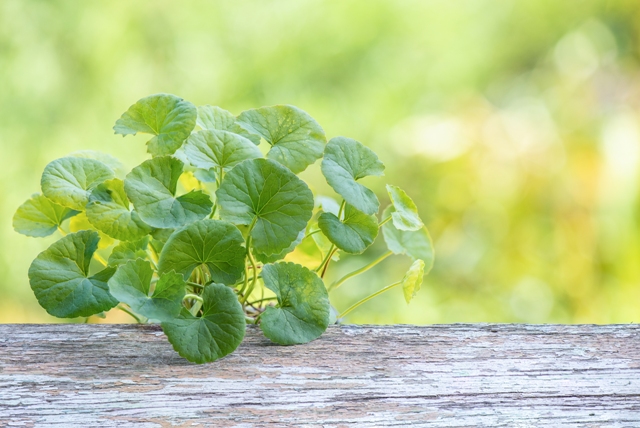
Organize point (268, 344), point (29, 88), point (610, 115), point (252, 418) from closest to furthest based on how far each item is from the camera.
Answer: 1. point (252, 418)
2. point (268, 344)
3. point (610, 115)
4. point (29, 88)

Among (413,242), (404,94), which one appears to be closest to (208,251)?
(413,242)

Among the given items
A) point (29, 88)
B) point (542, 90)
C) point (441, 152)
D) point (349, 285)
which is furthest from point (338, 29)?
point (29, 88)

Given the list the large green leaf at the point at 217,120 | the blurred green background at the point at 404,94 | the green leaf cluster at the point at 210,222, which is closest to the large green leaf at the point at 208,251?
the green leaf cluster at the point at 210,222

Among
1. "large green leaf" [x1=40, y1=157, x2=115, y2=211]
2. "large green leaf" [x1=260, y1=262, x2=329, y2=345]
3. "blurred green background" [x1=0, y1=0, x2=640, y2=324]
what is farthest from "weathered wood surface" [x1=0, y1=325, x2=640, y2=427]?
"blurred green background" [x1=0, y1=0, x2=640, y2=324]

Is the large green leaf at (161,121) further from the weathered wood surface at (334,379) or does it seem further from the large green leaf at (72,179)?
the weathered wood surface at (334,379)

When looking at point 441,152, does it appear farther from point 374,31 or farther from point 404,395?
point 404,395

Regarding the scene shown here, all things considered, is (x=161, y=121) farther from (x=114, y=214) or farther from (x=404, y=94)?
(x=404, y=94)

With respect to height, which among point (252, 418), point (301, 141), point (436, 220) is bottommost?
point (252, 418)
